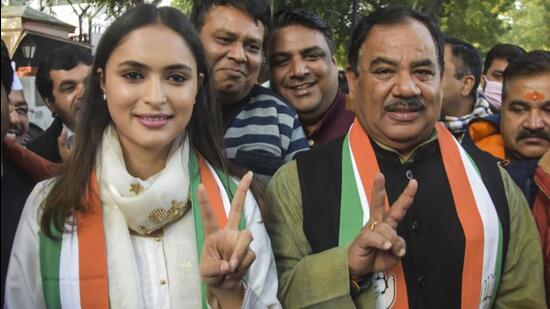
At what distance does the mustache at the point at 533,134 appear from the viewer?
3075 millimetres

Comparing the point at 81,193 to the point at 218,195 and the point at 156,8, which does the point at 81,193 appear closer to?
the point at 218,195

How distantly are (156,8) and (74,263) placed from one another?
100cm

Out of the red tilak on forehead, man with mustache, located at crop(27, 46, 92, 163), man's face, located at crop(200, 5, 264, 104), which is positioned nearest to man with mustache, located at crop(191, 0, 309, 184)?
man's face, located at crop(200, 5, 264, 104)

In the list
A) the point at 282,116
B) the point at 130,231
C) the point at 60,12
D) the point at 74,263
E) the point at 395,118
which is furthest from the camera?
the point at 60,12

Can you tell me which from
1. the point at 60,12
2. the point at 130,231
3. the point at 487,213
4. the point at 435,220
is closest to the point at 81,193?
the point at 130,231

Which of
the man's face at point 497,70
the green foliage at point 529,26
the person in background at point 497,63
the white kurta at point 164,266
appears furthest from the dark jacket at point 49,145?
the green foliage at point 529,26

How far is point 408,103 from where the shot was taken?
8.14ft

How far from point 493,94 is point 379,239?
150 inches

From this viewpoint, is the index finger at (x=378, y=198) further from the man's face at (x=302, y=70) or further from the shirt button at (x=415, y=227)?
the man's face at (x=302, y=70)

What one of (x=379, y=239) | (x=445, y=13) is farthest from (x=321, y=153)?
(x=445, y=13)

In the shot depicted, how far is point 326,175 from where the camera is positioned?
2.51m

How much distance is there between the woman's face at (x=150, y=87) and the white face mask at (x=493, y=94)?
3584 millimetres

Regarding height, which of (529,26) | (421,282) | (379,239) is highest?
(529,26)

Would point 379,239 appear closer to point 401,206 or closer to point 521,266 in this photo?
point 401,206
